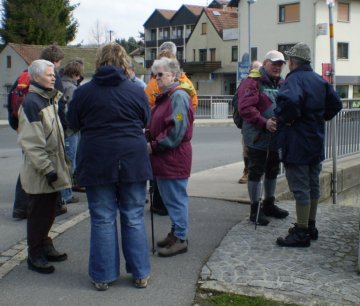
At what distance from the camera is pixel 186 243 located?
17.1 ft

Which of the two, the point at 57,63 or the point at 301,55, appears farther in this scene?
the point at 57,63

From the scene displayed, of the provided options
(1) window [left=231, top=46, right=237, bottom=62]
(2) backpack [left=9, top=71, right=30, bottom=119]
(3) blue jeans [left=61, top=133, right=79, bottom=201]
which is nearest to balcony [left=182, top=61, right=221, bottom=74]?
(1) window [left=231, top=46, right=237, bottom=62]

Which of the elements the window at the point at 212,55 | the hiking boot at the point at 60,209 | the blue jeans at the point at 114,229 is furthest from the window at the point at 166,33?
the blue jeans at the point at 114,229

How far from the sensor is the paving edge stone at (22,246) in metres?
4.87

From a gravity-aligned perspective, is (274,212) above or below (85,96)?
below

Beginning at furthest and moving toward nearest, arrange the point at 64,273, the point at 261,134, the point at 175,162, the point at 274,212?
the point at 274,212 → the point at 261,134 → the point at 175,162 → the point at 64,273

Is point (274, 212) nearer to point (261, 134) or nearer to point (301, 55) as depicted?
point (261, 134)

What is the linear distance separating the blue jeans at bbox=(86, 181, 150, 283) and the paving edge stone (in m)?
0.96

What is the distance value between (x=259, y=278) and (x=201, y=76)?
56.7 metres

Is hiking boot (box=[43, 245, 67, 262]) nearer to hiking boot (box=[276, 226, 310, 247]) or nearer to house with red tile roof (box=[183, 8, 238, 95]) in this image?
hiking boot (box=[276, 226, 310, 247])

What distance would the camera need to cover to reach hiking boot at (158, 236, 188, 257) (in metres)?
5.04

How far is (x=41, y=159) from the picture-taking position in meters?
4.56

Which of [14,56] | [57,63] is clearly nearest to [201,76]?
[14,56]

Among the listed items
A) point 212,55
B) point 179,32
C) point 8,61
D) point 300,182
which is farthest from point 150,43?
point 300,182
